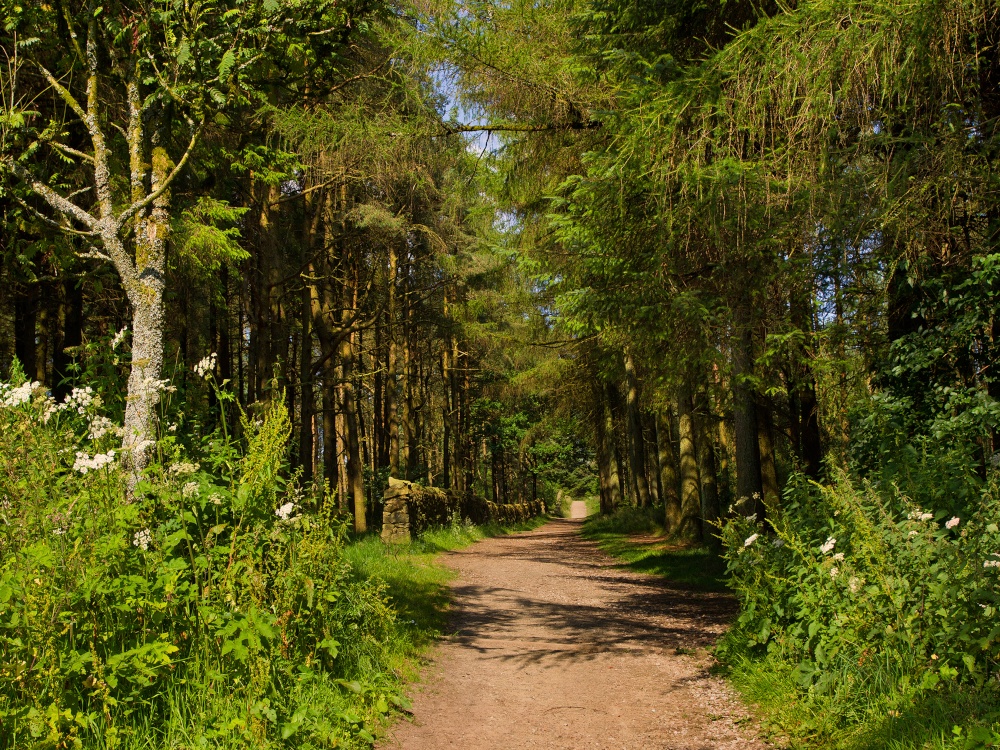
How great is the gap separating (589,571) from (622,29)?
30.8 ft

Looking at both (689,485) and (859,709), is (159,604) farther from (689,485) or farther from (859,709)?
(689,485)

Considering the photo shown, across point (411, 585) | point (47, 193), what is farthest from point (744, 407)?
point (47, 193)

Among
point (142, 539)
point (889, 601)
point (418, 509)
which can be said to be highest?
point (142, 539)

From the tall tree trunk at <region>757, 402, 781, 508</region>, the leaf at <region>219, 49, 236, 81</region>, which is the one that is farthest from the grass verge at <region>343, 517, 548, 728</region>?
the tall tree trunk at <region>757, 402, 781, 508</region>

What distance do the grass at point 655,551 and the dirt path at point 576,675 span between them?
2.11ft

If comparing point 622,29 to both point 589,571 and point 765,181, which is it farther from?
point 589,571

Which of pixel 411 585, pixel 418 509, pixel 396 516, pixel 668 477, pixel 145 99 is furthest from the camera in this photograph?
pixel 668 477

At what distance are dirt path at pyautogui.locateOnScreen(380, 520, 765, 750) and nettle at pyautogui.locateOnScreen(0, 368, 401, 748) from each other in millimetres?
882

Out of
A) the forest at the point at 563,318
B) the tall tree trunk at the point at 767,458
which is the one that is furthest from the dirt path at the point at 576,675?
the tall tree trunk at the point at 767,458

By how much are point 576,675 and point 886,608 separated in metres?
2.95

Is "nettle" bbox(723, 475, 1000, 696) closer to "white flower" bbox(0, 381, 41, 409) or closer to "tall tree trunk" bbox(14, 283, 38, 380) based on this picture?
"white flower" bbox(0, 381, 41, 409)

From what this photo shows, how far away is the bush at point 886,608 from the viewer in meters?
Result: 3.65

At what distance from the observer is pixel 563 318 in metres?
9.55

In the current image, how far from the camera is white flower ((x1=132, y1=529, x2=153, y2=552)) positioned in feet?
12.0
